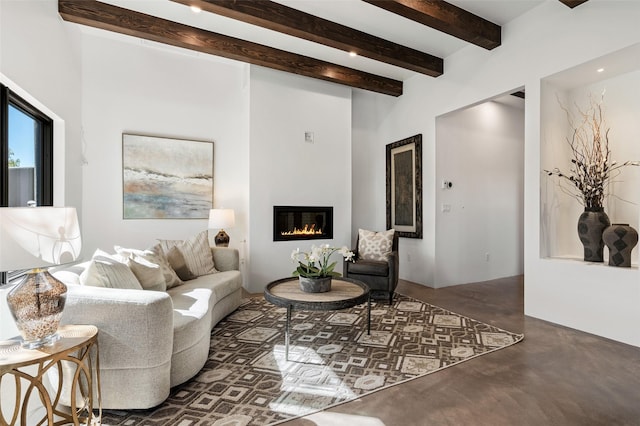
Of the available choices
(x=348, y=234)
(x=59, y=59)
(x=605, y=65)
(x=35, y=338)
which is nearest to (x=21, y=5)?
(x=59, y=59)

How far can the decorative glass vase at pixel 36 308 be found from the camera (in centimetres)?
147

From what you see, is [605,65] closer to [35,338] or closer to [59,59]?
[35,338]

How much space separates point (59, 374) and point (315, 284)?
1800 millimetres

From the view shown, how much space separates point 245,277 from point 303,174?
179 centimetres

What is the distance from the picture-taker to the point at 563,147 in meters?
3.66

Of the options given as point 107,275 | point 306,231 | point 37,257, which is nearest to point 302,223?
point 306,231

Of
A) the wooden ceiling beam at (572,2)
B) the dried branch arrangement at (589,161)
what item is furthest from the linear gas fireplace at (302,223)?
the wooden ceiling beam at (572,2)

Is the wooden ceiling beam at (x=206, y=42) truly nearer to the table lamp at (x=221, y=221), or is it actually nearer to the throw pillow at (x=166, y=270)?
the table lamp at (x=221, y=221)

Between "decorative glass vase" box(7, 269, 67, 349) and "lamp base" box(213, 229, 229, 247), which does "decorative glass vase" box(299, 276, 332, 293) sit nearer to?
"decorative glass vase" box(7, 269, 67, 349)

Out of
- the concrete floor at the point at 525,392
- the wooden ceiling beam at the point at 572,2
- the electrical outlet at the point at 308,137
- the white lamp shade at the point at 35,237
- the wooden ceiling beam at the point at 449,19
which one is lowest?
the concrete floor at the point at 525,392

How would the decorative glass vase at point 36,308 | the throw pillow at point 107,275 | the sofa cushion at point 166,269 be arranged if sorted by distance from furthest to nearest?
1. the sofa cushion at point 166,269
2. the throw pillow at point 107,275
3. the decorative glass vase at point 36,308

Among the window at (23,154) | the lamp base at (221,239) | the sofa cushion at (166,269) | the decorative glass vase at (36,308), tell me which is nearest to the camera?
the decorative glass vase at (36,308)

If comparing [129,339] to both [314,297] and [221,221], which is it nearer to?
[314,297]

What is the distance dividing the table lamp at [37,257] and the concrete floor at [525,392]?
132 centimetres
